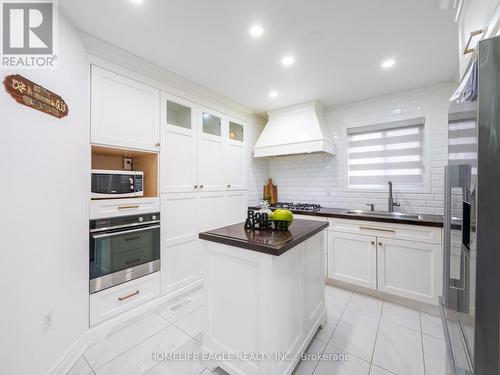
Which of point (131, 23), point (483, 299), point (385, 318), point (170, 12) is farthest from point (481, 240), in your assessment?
point (131, 23)

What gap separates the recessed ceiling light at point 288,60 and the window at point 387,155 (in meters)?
1.59

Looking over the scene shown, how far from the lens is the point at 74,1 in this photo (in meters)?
1.46

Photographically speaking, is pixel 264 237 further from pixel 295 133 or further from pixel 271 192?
pixel 271 192

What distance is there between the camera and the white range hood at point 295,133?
307 cm

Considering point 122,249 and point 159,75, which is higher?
point 159,75

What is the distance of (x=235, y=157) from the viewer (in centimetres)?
337

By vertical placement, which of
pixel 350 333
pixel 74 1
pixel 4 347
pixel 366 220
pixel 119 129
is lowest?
pixel 350 333

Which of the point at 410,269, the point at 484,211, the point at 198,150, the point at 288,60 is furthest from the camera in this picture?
the point at 198,150

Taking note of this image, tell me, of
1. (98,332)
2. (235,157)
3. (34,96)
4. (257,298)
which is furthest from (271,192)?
(34,96)

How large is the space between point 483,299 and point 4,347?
6.78 ft

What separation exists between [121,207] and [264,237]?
57.3 inches

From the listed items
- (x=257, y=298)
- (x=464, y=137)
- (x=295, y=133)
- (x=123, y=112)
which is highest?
(x=295, y=133)

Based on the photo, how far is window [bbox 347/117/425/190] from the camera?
9.28ft

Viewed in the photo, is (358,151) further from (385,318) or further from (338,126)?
Answer: (385,318)
